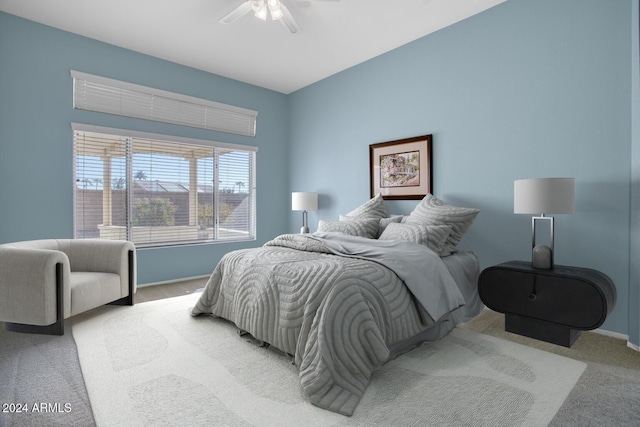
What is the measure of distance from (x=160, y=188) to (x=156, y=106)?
1.02 meters

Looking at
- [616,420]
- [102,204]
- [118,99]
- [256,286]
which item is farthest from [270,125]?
[616,420]

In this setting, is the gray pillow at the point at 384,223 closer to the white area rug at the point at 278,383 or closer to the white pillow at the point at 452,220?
the white pillow at the point at 452,220

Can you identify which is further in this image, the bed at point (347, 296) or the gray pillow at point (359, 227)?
the gray pillow at point (359, 227)

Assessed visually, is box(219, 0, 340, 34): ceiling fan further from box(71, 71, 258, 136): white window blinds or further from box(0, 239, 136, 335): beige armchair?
box(0, 239, 136, 335): beige armchair

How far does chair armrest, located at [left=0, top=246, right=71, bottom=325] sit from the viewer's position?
8.02 ft

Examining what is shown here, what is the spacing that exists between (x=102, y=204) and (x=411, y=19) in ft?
12.9

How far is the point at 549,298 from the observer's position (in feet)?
7.86

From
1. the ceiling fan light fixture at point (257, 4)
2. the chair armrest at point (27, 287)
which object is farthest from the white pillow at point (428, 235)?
the chair armrest at point (27, 287)

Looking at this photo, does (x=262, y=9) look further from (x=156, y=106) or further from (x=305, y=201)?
(x=305, y=201)

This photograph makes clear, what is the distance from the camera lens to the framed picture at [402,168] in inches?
149

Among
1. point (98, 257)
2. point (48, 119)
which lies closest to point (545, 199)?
point (98, 257)

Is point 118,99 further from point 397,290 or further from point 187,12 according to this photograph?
point 397,290

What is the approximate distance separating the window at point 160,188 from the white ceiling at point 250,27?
1050 millimetres

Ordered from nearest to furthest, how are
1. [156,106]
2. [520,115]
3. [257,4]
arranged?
1. [257,4]
2. [520,115]
3. [156,106]
